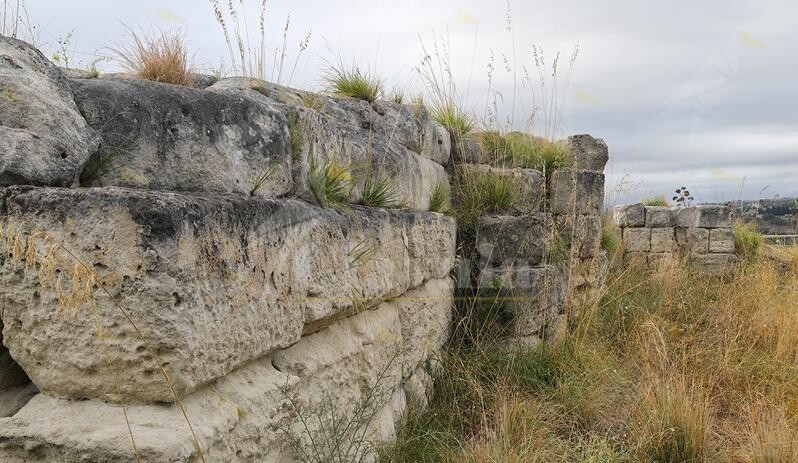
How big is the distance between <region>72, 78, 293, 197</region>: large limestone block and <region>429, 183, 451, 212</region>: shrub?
207 cm

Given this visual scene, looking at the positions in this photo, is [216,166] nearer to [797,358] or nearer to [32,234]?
[32,234]

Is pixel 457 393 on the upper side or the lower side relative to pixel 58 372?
lower

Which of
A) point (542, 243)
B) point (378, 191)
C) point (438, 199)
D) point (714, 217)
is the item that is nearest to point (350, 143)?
point (378, 191)

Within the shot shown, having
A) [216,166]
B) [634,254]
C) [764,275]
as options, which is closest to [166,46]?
[216,166]

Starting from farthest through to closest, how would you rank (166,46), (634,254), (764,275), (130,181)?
(634,254)
(764,275)
(166,46)
(130,181)

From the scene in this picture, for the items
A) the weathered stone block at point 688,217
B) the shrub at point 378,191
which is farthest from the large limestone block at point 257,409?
the weathered stone block at point 688,217

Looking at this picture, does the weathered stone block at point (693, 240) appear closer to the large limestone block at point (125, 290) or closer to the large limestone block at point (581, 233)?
the large limestone block at point (581, 233)

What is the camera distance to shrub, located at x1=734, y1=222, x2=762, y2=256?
32.4 feet

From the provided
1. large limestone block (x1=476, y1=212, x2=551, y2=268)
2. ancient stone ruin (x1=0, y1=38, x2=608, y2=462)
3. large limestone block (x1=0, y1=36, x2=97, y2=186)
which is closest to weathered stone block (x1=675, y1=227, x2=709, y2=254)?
large limestone block (x1=476, y1=212, x2=551, y2=268)

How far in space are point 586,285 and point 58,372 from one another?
487 cm

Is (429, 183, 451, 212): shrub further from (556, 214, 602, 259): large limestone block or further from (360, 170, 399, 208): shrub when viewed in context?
(556, 214, 602, 259): large limestone block

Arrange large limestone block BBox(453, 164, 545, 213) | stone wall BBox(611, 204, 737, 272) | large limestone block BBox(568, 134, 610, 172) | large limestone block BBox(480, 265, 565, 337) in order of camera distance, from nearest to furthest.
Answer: large limestone block BBox(480, 265, 565, 337)
large limestone block BBox(453, 164, 545, 213)
large limestone block BBox(568, 134, 610, 172)
stone wall BBox(611, 204, 737, 272)

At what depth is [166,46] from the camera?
267cm

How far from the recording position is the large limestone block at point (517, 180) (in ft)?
15.4
